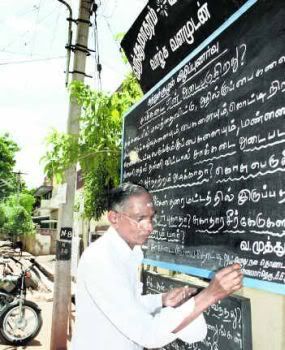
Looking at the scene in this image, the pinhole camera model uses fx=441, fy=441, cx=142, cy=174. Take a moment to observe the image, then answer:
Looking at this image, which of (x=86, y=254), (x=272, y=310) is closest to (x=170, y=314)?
(x=86, y=254)

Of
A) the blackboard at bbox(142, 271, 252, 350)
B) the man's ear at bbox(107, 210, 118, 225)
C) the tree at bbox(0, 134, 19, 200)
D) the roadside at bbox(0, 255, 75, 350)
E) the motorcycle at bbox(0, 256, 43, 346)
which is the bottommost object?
the roadside at bbox(0, 255, 75, 350)

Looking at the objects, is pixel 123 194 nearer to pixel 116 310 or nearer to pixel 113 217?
pixel 113 217

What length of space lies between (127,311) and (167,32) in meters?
2.58

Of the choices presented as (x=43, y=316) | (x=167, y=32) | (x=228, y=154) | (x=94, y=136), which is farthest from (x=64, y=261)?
(x=228, y=154)

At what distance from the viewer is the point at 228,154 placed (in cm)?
271

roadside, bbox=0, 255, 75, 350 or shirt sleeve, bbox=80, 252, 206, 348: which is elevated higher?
shirt sleeve, bbox=80, 252, 206, 348

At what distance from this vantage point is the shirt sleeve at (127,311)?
2.13 m

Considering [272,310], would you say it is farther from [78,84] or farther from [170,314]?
[78,84]

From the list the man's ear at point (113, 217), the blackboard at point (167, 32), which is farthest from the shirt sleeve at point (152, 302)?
the blackboard at point (167, 32)

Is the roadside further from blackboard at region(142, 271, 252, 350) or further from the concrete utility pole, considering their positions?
blackboard at region(142, 271, 252, 350)

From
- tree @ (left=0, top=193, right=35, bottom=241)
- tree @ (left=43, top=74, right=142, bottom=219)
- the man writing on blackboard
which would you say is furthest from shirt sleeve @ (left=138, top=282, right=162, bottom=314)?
tree @ (left=0, top=193, right=35, bottom=241)

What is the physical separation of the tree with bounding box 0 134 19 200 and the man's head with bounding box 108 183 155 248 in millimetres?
55699

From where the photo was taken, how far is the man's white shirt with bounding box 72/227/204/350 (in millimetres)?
2148

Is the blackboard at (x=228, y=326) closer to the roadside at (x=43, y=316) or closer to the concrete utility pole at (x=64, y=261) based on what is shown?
the concrete utility pole at (x=64, y=261)
